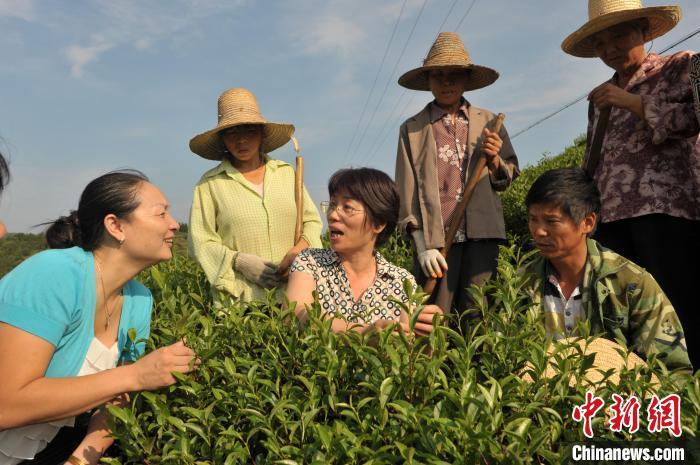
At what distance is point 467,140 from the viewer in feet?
13.4

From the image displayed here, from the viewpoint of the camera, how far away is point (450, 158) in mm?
4074

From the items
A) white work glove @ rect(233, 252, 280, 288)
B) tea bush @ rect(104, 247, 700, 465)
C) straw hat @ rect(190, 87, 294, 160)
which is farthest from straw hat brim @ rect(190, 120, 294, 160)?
tea bush @ rect(104, 247, 700, 465)

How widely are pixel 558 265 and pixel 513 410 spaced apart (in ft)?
5.25

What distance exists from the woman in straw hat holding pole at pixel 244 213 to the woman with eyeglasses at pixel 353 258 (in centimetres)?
68

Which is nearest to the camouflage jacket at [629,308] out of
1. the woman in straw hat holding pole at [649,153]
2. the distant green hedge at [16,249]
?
the woman in straw hat holding pole at [649,153]

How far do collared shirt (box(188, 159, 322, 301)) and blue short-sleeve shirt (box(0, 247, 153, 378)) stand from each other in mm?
1207

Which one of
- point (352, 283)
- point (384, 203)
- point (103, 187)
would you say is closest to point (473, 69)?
point (384, 203)

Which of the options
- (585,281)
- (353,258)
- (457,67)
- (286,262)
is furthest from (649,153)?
(286,262)

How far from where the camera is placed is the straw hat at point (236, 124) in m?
4.15

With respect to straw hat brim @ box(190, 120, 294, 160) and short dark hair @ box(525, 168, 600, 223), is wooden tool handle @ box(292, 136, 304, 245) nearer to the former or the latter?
straw hat brim @ box(190, 120, 294, 160)

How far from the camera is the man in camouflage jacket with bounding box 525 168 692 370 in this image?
281 centimetres

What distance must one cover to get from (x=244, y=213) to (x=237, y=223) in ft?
0.28

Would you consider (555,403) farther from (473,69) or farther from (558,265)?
(473,69)

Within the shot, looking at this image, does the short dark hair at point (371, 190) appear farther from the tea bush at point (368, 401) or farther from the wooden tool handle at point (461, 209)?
the tea bush at point (368, 401)
